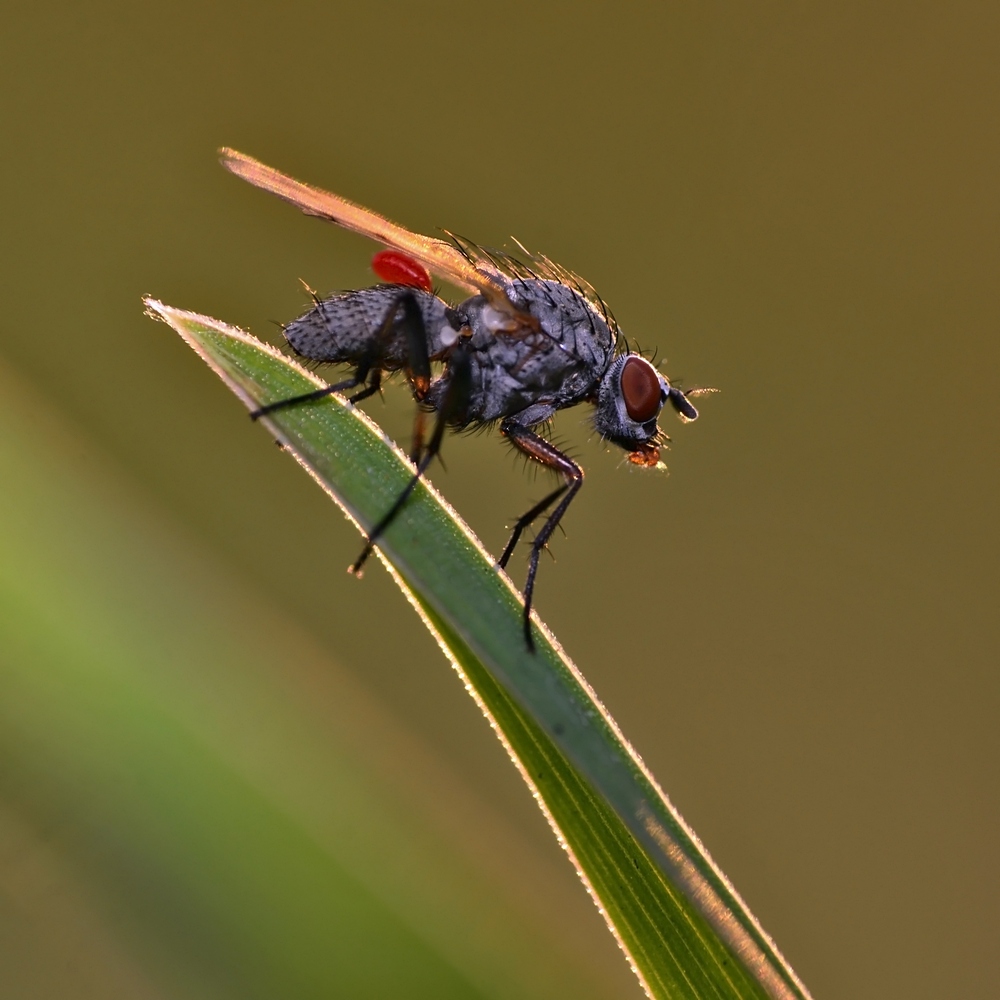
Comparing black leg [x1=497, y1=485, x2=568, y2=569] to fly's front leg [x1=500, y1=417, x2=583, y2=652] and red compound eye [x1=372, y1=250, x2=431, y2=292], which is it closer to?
fly's front leg [x1=500, y1=417, x2=583, y2=652]

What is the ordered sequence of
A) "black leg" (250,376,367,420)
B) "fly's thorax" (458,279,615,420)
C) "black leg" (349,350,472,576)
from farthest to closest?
"fly's thorax" (458,279,615,420) < "black leg" (349,350,472,576) < "black leg" (250,376,367,420)

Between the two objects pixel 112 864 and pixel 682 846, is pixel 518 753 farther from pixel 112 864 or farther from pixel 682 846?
pixel 112 864

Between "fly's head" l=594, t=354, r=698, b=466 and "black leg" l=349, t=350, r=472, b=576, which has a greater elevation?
"black leg" l=349, t=350, r=472, b=576

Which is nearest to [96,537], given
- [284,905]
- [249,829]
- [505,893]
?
[249,829]

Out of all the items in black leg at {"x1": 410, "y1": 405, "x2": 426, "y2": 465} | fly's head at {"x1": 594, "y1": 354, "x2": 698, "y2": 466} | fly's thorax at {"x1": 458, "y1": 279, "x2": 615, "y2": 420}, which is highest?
black leg at {"x1": 410, "y1": 405, "x2": 426, "y2": 465}

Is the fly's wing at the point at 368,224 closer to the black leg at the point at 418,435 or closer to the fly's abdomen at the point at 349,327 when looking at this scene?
the fly's abdomen at the point at 349,327

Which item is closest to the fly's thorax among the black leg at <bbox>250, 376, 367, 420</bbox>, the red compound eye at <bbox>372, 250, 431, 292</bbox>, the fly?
the fly

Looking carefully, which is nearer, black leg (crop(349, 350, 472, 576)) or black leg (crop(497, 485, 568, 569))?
black leg (crop(349, 350, 472, 576))
